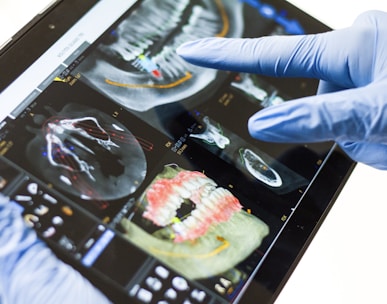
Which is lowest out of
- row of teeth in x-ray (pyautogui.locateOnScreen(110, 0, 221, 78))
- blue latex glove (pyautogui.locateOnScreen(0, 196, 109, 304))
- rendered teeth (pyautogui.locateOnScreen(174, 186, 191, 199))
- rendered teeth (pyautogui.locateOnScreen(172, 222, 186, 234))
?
blue latex glove (pyautogui.locateOnScreen(0, 196, 109, 304))

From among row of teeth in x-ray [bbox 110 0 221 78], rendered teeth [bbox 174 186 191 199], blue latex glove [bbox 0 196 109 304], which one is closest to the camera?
blue latex glove [bbox 0 196 109 304]

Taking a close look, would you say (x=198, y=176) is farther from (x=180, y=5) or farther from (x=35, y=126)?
(x=180, y=5)

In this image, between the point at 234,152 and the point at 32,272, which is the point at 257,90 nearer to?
the point at 234,152

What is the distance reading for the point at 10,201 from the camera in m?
0.64

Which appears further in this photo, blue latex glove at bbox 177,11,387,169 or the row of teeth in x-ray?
the row of teeth in x-ray

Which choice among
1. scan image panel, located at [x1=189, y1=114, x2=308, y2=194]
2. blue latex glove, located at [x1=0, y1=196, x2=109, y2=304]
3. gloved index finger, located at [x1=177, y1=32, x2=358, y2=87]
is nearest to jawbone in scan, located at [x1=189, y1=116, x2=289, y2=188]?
scan image panel, located at [x1=189, y1=114, x2=308, y2=194]

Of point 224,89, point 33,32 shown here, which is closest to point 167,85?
point 224,89

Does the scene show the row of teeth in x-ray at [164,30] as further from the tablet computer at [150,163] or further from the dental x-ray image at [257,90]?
the dental x-ray image at [257,90]

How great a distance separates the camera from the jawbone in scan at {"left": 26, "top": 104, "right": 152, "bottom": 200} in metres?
0.68

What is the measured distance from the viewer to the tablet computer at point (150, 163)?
65cm

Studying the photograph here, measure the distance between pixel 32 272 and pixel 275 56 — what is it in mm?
468

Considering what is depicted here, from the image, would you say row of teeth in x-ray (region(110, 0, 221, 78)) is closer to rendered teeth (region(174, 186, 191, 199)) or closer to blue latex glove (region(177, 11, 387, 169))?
blue latex glove (region(177, 11, 387, 169))

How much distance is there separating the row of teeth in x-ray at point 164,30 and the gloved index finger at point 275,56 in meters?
0.07

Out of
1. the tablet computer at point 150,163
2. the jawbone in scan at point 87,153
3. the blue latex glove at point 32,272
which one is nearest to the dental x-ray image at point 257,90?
the tablet computer at point 150,163
